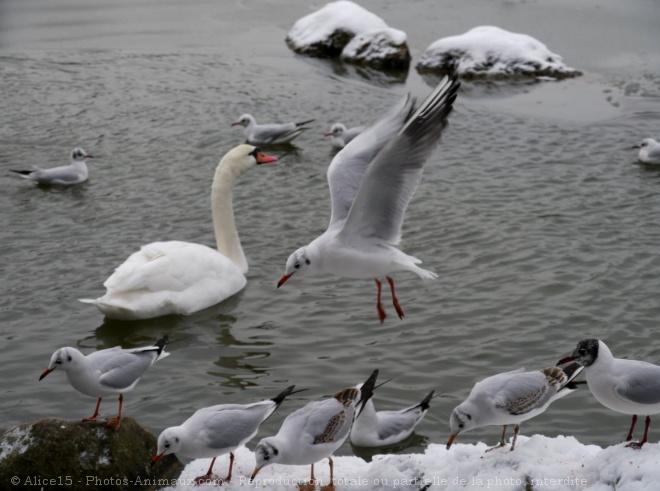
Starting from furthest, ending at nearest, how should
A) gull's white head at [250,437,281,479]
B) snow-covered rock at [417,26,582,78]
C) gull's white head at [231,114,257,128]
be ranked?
snow-covered rock at [417,26,582,78]
gull's white head at [231,114,257,128]
gull's white head at [250,437,281,479]

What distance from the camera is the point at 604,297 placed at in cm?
889

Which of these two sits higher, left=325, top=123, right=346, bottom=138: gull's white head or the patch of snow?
left=325, top=123, right=346, bottom=138: gull's white head

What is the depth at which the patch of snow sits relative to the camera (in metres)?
5.64

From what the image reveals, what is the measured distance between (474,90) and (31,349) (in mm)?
10010

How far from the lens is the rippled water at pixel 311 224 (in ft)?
25.8

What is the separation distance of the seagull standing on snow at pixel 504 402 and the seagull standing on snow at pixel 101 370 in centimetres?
202

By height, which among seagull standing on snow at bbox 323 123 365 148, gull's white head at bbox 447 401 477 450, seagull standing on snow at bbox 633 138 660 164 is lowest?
gull's white head at bbox 447 401 477 450

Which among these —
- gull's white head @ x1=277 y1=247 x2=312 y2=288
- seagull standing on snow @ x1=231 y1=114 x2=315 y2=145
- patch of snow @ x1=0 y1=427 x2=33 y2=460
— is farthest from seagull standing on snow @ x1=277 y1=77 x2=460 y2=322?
seagull standing on snow @ x1=231 y1=114 x2=315 y2=145

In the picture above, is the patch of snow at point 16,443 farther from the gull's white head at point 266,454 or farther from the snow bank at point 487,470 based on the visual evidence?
the gull's white head at point 266,454

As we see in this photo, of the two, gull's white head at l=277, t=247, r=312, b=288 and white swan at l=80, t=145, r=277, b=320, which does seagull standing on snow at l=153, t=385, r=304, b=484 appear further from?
white swan at l=80, t=145, r=277, b=320

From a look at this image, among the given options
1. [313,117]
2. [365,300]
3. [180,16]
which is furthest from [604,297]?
[180,16]

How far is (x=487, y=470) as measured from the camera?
17.2ft

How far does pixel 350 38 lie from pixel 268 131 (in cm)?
564

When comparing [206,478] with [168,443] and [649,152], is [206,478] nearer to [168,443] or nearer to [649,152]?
[168,443]
